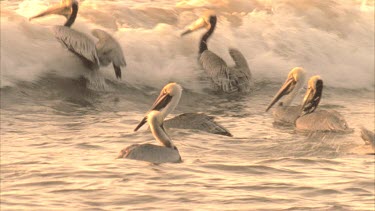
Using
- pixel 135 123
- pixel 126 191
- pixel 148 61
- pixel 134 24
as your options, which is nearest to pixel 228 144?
pixel 135 123

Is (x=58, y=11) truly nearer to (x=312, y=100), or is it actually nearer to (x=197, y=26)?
(x=197, y=26)

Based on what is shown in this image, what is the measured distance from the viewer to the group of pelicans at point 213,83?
39.9 feet

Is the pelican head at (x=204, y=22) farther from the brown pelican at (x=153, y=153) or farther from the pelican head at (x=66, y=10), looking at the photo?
the brown pelican at (x=153, y=153)

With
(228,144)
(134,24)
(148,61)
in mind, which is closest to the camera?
(228,144)

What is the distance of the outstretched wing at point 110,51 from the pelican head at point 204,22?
1.90 m

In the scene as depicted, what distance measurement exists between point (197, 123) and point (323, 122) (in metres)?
1.47

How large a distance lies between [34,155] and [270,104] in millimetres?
4354

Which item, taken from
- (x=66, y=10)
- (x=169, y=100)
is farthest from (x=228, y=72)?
(x=169, y=100)

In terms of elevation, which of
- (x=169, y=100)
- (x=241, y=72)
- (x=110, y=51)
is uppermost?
(x=169, y=100)

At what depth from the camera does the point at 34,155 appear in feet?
34.7

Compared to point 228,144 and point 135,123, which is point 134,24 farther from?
point 228,144

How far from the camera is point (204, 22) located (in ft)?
54.0

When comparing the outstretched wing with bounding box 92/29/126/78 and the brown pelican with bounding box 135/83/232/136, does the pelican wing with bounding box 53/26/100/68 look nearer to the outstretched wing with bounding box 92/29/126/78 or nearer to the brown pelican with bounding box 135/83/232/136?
the outstretched wing with bounding box 92/29/126/78

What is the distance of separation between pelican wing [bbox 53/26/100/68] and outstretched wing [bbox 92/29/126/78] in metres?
0.13
